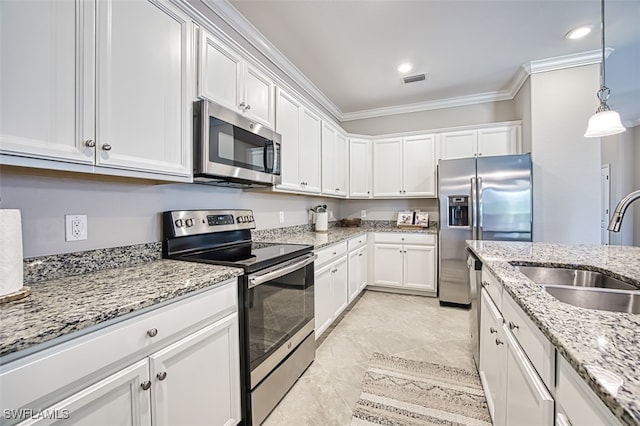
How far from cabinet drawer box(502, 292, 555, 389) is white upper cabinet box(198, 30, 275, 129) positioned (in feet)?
6.11

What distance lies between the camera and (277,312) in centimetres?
167

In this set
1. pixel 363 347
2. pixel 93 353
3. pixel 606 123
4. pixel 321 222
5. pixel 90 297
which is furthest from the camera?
pixel 321 222

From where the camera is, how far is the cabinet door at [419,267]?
359cm

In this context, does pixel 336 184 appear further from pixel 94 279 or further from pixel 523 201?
pixel 94 279

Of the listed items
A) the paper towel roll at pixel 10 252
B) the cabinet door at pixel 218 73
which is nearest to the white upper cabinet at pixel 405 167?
the cabinet door at pixel 218 73

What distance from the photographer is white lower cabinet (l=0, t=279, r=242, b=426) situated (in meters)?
0.70

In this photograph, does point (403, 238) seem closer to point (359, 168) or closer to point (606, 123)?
point (359, 168)

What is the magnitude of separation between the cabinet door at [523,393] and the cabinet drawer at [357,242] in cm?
195

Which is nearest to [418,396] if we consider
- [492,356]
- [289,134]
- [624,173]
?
[492,356]

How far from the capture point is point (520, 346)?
1022 millimetres

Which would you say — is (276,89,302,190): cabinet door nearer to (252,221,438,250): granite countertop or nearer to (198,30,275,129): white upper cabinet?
(198,30,275,129): white upper cabinet

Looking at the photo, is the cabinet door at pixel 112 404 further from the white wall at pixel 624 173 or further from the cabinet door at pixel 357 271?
the white wall at pixel 624 173

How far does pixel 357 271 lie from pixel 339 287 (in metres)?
0.66

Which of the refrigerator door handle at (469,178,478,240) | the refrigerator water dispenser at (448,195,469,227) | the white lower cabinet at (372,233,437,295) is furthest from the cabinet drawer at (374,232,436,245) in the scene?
the refrigerator door handle at (469,178,478,240)
